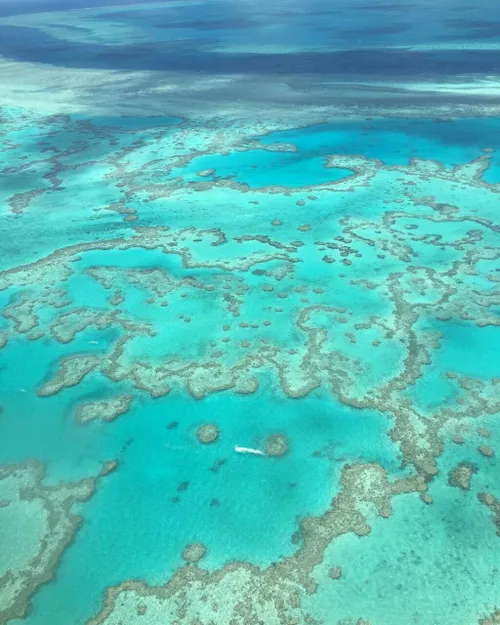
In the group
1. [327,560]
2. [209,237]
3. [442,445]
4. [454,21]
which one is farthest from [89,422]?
[454,21]

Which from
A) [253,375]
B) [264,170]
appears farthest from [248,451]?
[264,170]

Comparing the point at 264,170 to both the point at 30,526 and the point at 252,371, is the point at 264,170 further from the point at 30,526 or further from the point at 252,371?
the point at 30,526

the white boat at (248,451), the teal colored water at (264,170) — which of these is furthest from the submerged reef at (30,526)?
the teal colored water at (264,170)

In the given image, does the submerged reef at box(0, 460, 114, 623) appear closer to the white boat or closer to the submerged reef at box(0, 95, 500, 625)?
the submerged reef at box(0, 95, 500, 625)

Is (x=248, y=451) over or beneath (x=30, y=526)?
over

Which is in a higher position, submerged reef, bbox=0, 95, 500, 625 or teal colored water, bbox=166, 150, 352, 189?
teal colored water, bbox=166, 150, 352, 189

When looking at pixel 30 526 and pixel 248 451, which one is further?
pixel 248 451

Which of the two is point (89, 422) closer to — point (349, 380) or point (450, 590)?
point (349, 380)

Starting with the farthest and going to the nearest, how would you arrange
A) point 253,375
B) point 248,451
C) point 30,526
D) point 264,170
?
point 264,170 < point 253,375 < point 248,451 < point 30,526

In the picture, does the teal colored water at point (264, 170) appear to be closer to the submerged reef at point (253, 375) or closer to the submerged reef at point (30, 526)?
the submerged reef at point (253, 375)

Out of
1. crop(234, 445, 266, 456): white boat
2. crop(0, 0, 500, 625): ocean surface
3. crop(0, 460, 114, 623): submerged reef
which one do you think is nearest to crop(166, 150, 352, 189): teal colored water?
crop(0, 0, 500, 625): ocean surface
